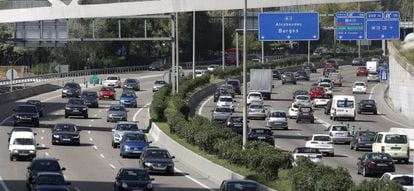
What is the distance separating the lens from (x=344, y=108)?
82375 millimetres

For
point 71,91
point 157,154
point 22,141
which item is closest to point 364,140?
point 157,154

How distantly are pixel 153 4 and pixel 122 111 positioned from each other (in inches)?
457

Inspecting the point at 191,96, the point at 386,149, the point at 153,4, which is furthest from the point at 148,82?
the point at 386,149

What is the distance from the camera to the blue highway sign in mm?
71994

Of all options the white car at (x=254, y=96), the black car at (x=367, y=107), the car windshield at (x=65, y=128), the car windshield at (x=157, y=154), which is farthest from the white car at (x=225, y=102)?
the car windshield at (x=157, y=154)

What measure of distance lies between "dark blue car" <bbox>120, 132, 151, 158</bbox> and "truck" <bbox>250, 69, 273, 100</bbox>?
47576 millimetres

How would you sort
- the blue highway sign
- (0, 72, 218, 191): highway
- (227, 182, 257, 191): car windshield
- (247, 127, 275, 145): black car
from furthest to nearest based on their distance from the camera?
the blue highway sign, (247, 127, 275, 145): black car, (0, 72, 218, 191): highway, (227, 182, 257, 191): car windshield

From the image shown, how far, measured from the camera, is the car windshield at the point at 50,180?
35875mm

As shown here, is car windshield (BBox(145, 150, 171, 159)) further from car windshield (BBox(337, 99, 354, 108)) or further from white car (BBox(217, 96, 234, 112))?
white car (BBox(217, 96, 234, 112))

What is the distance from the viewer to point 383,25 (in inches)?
2869

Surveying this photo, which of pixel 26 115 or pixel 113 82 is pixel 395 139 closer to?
pixel 26 115

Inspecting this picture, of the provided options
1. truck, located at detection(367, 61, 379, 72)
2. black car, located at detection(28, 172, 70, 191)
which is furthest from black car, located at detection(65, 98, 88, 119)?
truck, located at detection(367, 61, 379, 72)

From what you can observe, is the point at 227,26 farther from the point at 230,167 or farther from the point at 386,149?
the point at 230,167

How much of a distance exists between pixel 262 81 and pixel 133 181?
66.4 metres
